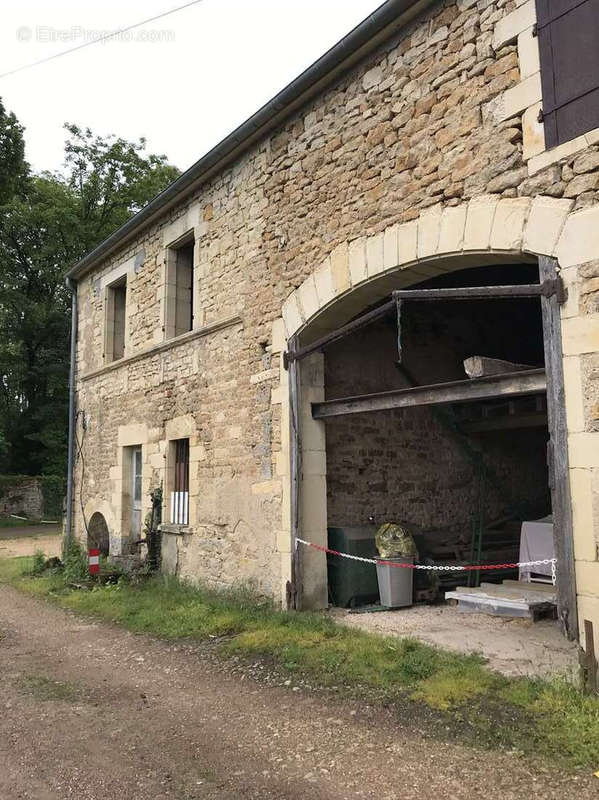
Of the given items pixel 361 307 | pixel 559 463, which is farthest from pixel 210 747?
pixel 361 307

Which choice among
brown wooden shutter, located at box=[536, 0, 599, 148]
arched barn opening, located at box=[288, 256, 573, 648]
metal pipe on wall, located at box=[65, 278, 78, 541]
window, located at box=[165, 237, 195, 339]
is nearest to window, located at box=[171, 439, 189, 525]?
window, located at box=[165, 237, 195, 339]

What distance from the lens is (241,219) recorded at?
8.09 metres

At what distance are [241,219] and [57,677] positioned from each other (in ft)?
17.8

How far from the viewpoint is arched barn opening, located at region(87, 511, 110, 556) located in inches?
450

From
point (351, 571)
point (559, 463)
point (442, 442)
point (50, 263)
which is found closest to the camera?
point (559, 463)

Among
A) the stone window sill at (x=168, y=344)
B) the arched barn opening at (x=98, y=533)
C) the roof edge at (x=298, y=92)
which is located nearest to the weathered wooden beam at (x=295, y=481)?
the stone window sill at (x=168, y=344)

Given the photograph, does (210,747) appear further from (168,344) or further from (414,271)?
(168,344)

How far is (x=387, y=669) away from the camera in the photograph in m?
4.88

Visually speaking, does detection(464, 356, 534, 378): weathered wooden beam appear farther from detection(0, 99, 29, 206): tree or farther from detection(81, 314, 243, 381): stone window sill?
detection(0, 99, 29, 206): tree

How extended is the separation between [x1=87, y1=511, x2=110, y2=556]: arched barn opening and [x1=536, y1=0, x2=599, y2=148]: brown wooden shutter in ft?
31.2

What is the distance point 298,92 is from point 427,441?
4386mm

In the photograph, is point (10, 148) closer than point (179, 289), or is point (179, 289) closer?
point (179, 289)

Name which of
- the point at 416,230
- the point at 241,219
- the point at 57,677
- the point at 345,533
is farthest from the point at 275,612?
the point at 241,219

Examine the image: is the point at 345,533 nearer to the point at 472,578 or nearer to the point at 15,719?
the point at 472,578
